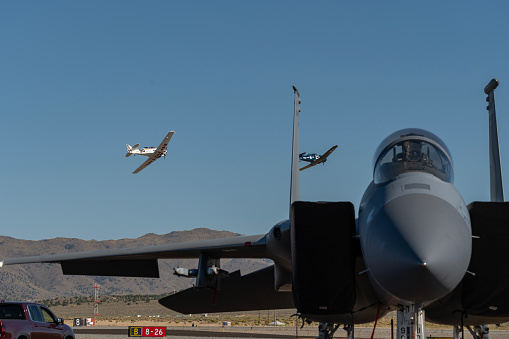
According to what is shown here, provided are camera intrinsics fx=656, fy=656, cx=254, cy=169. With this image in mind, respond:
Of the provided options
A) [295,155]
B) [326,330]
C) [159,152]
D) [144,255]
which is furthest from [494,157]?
[159,152]

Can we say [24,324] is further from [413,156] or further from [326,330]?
[413,156]

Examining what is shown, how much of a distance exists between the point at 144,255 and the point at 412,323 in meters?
7.60

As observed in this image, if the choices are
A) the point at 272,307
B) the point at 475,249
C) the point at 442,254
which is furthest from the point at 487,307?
the point at 272,307

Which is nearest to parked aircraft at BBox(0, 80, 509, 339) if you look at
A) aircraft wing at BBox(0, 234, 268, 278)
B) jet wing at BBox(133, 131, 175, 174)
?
aircraft wing at BBox(0, 234, 268, 278)

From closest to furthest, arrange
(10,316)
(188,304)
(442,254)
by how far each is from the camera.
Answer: (442,254), (10,316), (188,304)

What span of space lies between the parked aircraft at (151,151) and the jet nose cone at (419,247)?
54995 millimetres

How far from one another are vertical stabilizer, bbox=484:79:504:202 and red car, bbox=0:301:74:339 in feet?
31.2

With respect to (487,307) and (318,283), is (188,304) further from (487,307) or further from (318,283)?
(487,307)

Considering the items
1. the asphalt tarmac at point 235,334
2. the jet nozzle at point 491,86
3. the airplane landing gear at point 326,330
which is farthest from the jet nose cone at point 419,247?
the asphalt tarmac at point 235,334

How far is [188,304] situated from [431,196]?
30.2 ft

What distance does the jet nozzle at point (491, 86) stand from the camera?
11.8 metres

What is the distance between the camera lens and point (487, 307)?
888 centimetres

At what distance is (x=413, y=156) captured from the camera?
8.75 metres

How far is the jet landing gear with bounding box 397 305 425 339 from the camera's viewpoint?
815cm
